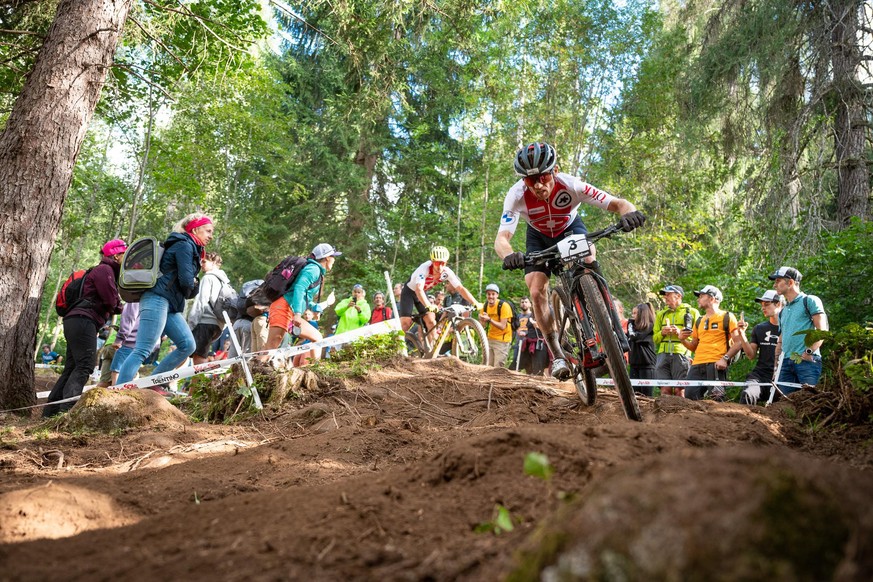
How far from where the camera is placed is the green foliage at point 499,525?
82.7 inches

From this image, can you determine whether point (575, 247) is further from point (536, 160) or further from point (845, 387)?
point (845, 387)

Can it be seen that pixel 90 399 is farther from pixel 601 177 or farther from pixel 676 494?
pixel 601 177

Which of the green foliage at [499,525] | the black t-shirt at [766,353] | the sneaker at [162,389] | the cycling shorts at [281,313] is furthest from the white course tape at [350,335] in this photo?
the green foliage at [499,525]

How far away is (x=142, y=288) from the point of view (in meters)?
7.00

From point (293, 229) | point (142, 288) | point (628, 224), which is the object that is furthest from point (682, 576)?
point (293, 229)

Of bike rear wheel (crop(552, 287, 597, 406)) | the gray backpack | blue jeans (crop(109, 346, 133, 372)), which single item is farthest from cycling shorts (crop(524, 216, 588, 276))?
blue jeans (crop(109, 346, 133, 372))

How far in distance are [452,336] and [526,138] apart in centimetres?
1641

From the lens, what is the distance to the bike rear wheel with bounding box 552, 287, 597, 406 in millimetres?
5625

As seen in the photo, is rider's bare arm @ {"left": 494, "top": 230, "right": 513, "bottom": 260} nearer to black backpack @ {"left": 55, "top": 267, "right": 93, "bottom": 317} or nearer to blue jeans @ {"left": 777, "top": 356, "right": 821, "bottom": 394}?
blue jeans @ {"left": 777, "top": 356, "right": 821, "bottom": 394}

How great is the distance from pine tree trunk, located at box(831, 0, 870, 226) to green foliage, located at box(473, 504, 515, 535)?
13.8 m

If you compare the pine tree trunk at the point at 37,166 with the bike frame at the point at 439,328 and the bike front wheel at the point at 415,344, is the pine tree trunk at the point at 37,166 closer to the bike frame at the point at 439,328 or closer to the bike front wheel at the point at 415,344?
the bike front wheel at the point at 415,344

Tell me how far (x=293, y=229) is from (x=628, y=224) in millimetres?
23921

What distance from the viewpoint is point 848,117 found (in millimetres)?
13375

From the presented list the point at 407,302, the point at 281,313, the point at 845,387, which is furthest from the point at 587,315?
the point at 407,302
